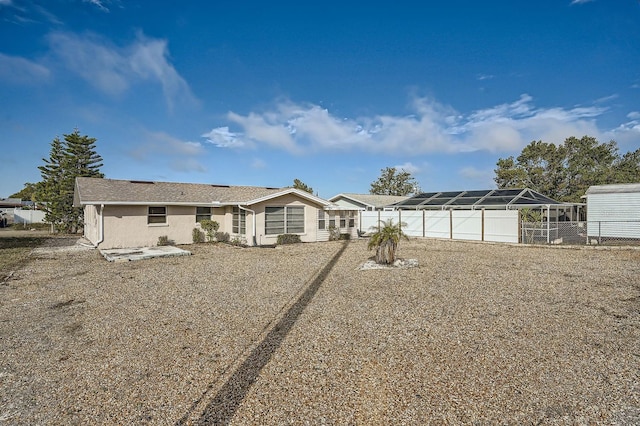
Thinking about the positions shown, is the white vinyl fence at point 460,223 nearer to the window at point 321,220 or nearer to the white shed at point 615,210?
the window at point 321,220

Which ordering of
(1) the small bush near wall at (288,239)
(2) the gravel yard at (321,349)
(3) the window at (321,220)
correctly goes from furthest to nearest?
(3) the window at (321,220) < (1) the small bush near wall at (288,239) < (2) the gravel yard at (321,349)

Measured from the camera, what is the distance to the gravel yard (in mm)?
3459

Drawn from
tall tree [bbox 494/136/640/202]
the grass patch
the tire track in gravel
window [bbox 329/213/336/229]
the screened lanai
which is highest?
tall tree [bbox 494/136/640/202]

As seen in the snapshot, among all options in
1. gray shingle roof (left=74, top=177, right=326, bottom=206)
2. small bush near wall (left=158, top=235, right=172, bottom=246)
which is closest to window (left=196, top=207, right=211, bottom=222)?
gray shingle roof (left=74, top=177, right=326, bottom=206)

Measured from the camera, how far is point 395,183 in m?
53.0

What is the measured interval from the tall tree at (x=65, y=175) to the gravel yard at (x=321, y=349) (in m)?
21.3

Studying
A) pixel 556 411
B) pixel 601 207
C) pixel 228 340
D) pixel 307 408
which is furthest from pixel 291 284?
pixel 601 207

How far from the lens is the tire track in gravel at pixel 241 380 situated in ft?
10.9

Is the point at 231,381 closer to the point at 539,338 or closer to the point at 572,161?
the point at 539,338

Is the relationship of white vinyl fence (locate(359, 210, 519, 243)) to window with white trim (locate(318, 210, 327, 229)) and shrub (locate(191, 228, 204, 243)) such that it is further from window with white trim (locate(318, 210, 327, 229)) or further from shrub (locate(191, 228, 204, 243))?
shrub (locate(191, 228, 204, 243))

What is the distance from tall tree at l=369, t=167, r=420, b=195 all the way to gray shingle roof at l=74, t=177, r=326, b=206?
35.4 m

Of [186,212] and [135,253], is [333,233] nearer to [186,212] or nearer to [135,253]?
[186,212]

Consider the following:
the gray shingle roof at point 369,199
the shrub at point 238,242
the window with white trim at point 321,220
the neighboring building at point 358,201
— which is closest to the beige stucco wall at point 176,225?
the shrub at point 238,242

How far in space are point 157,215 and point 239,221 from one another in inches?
162
